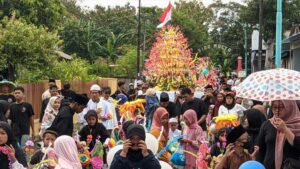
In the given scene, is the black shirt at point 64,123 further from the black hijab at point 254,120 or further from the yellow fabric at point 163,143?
the black hijab at point 254,120

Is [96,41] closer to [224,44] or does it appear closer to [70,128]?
[224,44]

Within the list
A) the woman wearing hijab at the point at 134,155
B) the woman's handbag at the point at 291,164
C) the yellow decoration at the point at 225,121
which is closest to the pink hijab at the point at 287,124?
the woman's handbag at the point at 291,164

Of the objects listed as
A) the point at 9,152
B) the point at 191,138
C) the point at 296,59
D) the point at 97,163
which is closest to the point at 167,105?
the point at 191,138

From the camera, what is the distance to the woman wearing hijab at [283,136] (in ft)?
17.7

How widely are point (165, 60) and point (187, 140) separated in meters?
13.9

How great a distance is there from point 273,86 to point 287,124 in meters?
0.60

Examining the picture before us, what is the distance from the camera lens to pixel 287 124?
5500 mm

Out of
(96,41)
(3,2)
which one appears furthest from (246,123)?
(96,41)

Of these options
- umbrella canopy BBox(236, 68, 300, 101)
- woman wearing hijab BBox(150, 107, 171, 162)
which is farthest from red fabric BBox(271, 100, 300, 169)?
woman wearing hijab BBox(150, 107, 171, 162)

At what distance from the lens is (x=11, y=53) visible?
20969 mm

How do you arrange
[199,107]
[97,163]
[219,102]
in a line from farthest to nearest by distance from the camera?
[219,102]
[199,107]
[97,163]

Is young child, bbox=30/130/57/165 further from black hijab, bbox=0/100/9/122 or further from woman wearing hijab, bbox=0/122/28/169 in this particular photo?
black hijab, bbox=0/100/9/122

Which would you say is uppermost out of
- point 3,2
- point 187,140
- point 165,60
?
point 3,2

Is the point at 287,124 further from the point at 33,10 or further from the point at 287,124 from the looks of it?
the point at 33,10
